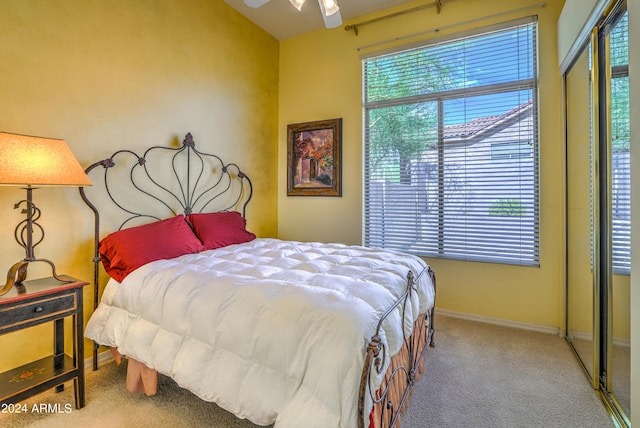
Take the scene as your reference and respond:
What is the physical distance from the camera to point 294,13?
3.42 meters

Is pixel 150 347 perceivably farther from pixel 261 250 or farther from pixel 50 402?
pixel 261 250

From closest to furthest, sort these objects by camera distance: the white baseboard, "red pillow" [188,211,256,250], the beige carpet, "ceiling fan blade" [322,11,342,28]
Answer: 1. the beige carpet
2. "ceiling fan blade" [322,11,342,28]
3. "red pillow" [188,211,256,250]
4. the white baseboard

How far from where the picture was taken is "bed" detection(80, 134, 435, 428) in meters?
1.17

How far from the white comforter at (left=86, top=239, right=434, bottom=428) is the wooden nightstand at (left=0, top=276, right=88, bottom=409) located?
0.19 meters

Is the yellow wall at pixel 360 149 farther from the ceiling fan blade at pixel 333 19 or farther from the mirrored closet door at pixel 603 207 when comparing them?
the ceiling fan blade at pixel 333 19

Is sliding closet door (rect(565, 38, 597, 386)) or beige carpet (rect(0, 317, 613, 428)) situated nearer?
beige carpet (rect(0, 317, 613, 428))

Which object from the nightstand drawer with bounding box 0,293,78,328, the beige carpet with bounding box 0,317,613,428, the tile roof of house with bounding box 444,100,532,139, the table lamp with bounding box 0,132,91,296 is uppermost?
the tile roof of house with bounding box 444,100,532,139

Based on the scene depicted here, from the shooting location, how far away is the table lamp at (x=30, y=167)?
59.3 inches

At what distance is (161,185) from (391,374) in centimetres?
231

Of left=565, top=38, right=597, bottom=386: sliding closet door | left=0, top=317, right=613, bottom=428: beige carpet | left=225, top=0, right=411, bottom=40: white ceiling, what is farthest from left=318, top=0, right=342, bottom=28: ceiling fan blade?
left=0, top=317, right=613, bottom=428: beige carpet

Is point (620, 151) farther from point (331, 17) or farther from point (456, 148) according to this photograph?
point (331, 17)

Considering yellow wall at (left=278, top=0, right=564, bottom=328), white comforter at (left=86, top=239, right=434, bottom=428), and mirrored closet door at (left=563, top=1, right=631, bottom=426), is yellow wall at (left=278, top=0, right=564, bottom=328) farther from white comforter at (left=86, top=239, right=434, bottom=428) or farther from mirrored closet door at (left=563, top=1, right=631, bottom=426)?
white comforter at (left=86, top=239, right=434, bottom=428)

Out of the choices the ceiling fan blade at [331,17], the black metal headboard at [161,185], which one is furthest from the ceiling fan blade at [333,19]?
the black metal headboard at [161,185]

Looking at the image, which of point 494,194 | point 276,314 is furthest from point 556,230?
point 276,314
